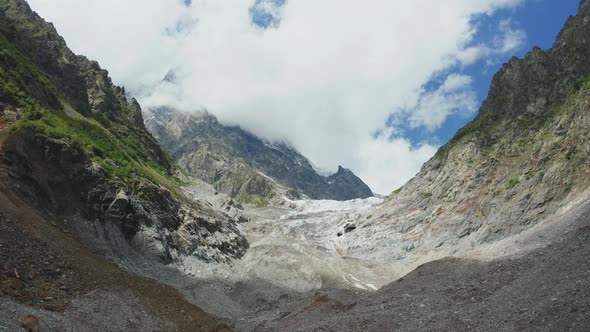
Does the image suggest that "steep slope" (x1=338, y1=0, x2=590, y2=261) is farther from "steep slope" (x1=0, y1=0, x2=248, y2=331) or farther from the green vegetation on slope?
the green vegetation on slope

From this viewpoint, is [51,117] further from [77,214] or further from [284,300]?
[284,300]

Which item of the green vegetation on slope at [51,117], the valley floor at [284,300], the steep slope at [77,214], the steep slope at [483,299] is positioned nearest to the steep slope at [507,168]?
the valley floor at [284,300]

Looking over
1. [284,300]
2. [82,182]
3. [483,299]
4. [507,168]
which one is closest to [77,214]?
[82,182]

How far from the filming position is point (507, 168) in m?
98.1

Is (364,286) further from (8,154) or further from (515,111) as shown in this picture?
(515,111)

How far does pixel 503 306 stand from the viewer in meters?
29.1

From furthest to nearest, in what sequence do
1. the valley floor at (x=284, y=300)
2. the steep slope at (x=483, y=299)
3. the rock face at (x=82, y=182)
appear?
the rock face at (x=82, y=182), the valley floor at (x=284, y=300), the steep slope at (x=483, y=299)

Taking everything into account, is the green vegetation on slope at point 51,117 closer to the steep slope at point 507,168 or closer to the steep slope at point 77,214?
the steep slope at point 77,214

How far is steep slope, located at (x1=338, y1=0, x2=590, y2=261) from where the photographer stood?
243ft

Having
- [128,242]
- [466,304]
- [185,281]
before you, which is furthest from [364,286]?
[466,304]

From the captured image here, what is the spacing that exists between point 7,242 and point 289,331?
22378 mm

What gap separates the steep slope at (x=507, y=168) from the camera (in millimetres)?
73938

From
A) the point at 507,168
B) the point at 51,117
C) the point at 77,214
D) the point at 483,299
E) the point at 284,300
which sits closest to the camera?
the point at 483,299

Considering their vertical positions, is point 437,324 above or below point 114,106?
below
